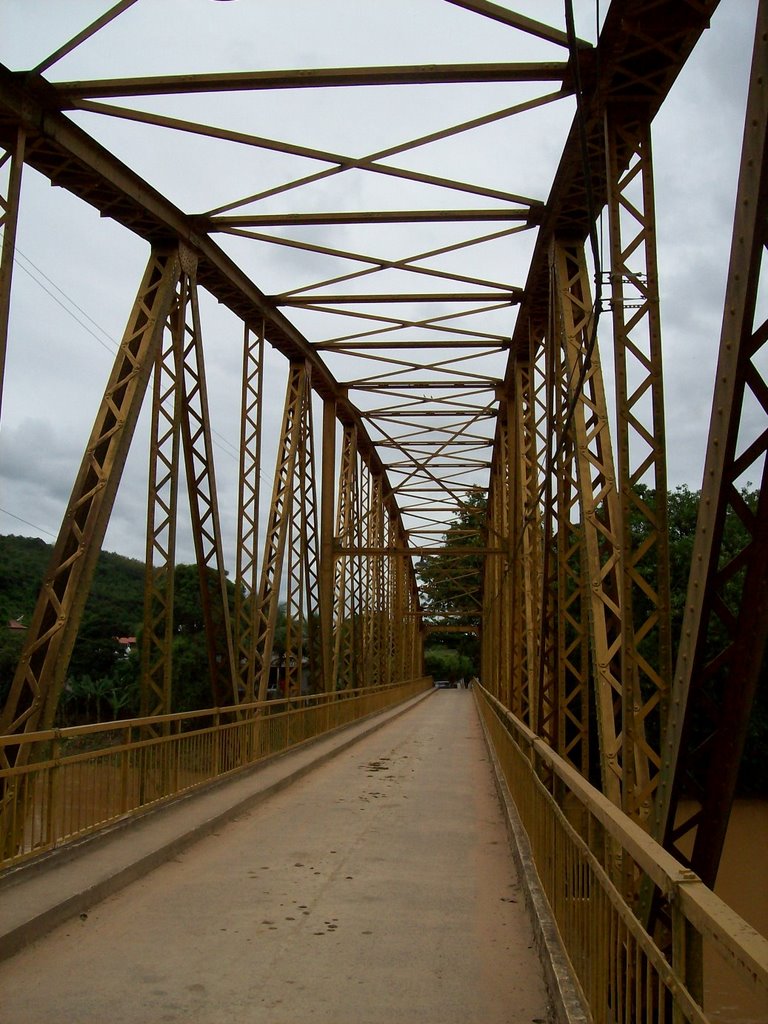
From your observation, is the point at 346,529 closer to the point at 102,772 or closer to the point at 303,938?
the point at 102,772

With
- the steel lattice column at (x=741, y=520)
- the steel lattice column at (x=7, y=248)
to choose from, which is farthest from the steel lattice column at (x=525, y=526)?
the steel lattice column at (x=741, y=520)

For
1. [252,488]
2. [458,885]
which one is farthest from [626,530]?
[252,488]

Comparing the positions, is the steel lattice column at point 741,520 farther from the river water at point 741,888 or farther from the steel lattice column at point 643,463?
the river water at point 741,888

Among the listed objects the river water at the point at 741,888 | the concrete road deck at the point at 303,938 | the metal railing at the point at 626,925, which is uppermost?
the metal railing at the point at 626,925

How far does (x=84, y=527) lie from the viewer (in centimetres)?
1024

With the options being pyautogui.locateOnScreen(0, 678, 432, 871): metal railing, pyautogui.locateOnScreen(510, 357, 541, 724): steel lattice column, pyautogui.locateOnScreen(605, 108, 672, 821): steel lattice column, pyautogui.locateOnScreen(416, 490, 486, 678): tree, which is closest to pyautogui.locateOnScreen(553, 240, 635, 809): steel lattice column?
pyautogui.locateOnScreen(605, 108, 672, 821): steel lattice column

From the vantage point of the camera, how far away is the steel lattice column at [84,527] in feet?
30.6

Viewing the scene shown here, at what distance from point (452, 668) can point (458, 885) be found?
365ft

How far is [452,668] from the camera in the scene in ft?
385

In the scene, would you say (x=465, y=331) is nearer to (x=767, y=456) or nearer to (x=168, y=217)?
(x=168, y=217)

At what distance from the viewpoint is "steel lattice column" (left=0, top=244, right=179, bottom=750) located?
9312mm

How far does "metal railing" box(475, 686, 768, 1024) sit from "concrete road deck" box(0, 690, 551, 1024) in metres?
0.50

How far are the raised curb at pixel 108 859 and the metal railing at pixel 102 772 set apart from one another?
0.41 ft

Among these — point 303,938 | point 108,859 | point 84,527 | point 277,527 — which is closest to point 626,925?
point 303,938
